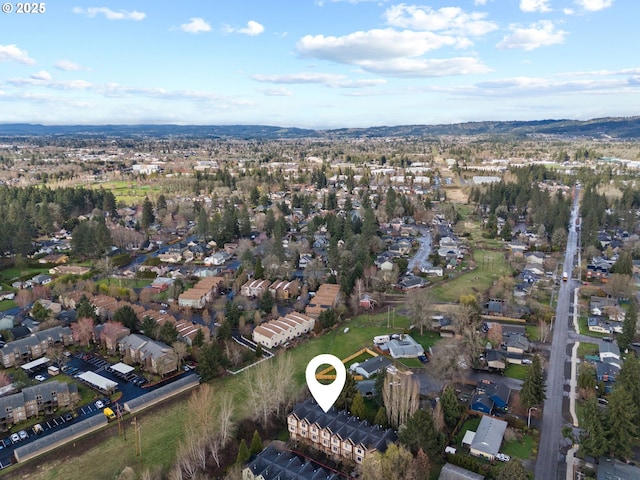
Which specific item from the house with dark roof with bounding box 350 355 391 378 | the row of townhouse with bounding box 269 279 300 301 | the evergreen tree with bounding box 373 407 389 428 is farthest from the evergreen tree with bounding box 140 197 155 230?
the evergreen tree with bounding box 373 407 389 428

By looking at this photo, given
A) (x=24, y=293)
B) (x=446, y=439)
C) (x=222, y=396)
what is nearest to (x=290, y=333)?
(x=222, y=396)

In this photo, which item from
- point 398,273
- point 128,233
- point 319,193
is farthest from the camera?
point 319,193

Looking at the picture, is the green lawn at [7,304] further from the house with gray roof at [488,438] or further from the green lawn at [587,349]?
the green lawn at [587,349]

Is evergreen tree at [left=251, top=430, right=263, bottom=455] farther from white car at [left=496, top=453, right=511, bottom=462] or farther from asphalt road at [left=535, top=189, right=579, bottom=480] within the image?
asphalt road at [left=535, top=189, right=579, bottom=480]

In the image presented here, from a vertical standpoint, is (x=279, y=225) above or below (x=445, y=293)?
above

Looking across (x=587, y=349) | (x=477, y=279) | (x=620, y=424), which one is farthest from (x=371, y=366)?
(x=477, y=279)

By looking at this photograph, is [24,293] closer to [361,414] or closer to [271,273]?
[271,273]
